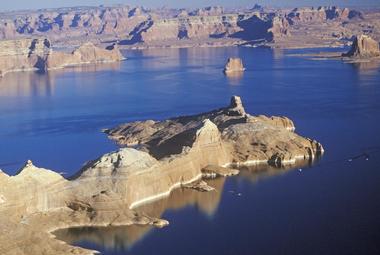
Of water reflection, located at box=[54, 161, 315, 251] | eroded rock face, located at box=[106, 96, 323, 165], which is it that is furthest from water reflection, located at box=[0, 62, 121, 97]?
water reflection, located at box=[54, 161, 315, 251]

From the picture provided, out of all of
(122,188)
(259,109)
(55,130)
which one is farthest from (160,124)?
(122,188)

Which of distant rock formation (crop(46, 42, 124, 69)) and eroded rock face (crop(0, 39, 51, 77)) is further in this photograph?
distant rock formation (crop(46, 42, 124, 69))

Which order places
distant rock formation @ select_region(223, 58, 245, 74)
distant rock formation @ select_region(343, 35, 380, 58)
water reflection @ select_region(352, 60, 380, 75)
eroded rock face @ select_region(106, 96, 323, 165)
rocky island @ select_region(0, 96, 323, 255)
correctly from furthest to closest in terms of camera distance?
distant rock formation @ select_region(343, 35, 380, 58)
distant rock formation @ select_region(223, 58, 245, 74)
water reflection @ select_region(352, 60, 380, 75)
eroded rock face @ select_region(106, 96, 323, 165)
rocky island @ select_region(0, 96, 323, 255)

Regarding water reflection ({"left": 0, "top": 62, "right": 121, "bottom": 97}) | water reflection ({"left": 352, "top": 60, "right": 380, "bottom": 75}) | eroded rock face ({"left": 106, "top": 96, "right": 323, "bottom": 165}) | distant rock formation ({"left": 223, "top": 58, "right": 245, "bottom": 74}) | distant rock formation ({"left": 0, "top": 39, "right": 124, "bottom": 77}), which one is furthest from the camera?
distant rock formation ({"left": 0, "top": 39, "right": 124, "bottom": 77})

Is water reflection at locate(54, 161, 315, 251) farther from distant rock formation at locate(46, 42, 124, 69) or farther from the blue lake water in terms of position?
distant rock formation at locate(46, 42, 124, 69)

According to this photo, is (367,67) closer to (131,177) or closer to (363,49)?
(363,49)

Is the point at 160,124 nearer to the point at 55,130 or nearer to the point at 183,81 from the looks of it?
the point at 55,130
